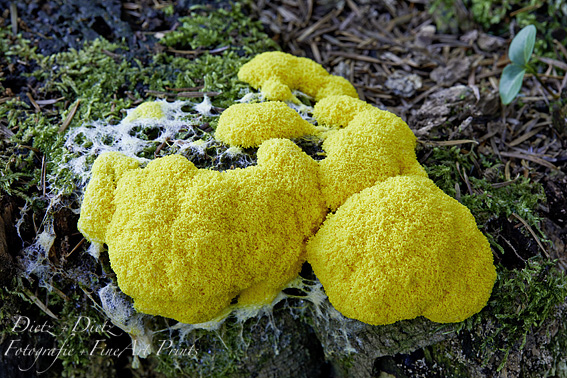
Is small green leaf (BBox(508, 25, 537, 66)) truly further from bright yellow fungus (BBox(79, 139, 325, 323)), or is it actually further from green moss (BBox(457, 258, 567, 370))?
bright yellow fungus (BBox(79, 139, 325, 323))

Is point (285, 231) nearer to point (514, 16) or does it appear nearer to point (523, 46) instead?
point (523, 46)

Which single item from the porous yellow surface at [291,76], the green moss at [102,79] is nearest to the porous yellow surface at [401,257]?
the porous yellow surface at [291,76]

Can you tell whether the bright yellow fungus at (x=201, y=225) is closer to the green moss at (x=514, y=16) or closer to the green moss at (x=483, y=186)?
the green moss at (x=483, y=186)

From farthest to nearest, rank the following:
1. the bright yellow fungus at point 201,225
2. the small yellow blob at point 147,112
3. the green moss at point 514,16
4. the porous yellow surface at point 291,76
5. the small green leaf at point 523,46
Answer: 1. the green moss at point 514,16
2. the small green leaf at point 523,46
3. the porous yellow surface at point 291,76
4. the small yellow blob at point 147,112
5. the bright yellow fungus at point 201,225

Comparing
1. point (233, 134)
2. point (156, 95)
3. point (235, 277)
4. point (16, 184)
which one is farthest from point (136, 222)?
point (156, 95)

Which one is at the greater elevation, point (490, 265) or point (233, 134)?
point (233, 134)

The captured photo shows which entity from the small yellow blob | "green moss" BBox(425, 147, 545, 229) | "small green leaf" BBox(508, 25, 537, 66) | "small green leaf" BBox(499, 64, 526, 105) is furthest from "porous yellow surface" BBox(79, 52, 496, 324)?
"small green leaf" BBox(508, 25, 537, 66)

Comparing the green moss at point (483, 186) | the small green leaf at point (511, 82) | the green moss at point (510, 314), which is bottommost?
the green moss at point (510, 314)

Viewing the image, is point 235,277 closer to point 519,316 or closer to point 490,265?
point 490,265
